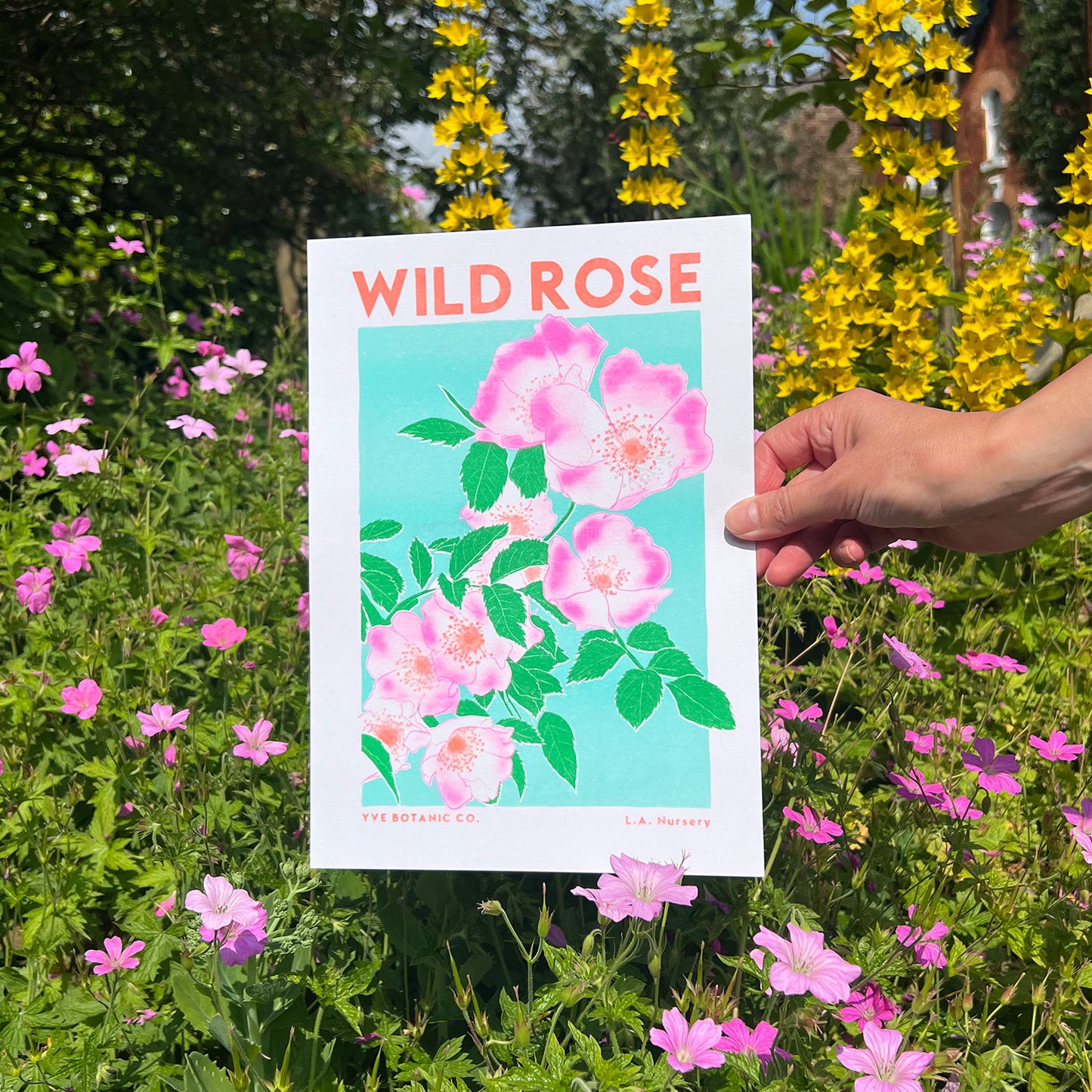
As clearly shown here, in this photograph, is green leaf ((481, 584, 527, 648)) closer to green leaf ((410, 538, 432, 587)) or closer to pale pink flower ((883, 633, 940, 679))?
green leaf ((410, 538, 432, 587))

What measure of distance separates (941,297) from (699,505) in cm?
190

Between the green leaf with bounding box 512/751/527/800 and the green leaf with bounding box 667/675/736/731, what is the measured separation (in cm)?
21

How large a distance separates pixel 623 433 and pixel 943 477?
1.42 feet

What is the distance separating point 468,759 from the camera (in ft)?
4.16

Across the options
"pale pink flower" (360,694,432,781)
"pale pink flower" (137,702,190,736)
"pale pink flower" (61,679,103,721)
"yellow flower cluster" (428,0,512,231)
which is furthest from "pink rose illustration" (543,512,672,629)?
"yellow flower cluster" (428,0,512,231)

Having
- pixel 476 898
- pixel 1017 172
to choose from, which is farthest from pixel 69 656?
pixel 1017 172

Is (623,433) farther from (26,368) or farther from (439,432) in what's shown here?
(26,368)

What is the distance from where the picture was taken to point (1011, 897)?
1434 millimetres

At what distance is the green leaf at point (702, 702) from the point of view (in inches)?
48.1

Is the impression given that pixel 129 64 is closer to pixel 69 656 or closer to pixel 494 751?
pixel 69 656

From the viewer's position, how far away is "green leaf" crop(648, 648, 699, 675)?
1239 millimetres

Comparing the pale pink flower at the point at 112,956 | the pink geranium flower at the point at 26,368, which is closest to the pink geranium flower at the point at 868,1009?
the pale pink flower at the point at 112,956

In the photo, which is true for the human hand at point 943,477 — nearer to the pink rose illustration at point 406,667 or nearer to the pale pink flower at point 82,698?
the pink rose illustration at point 406,667

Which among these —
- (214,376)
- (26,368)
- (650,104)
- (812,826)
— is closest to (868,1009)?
(812,826)
